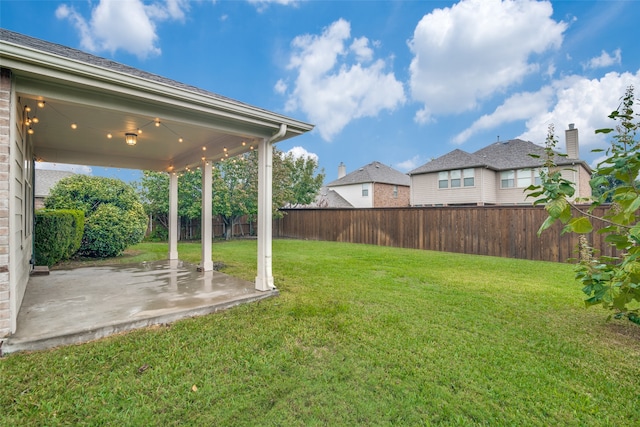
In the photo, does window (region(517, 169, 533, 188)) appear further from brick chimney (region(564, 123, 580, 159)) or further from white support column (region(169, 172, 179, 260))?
white support column (region(169, 172, 179, 260))

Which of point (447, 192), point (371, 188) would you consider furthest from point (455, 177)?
point (371, 188)

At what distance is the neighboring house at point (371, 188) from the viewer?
21.9 meters

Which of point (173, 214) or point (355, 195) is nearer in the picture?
point (173, 214)

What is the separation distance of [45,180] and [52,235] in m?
18.5

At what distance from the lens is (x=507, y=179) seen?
16.3 metres

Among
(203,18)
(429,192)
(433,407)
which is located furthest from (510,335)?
(429,192)

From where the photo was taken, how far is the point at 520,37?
950 centimetres

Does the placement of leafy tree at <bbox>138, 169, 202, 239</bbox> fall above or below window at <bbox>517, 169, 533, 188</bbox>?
below

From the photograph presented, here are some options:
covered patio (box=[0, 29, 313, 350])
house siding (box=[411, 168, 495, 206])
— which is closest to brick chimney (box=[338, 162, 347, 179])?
house siding (box=[411, 168, 495, 206])

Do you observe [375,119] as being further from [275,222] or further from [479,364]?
[479,364]

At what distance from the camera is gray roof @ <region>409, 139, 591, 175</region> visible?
15.8m

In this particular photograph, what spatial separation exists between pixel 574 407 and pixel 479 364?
633mm

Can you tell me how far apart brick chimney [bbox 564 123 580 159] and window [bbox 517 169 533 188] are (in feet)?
6.69

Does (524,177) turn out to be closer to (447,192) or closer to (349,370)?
(447,192)
